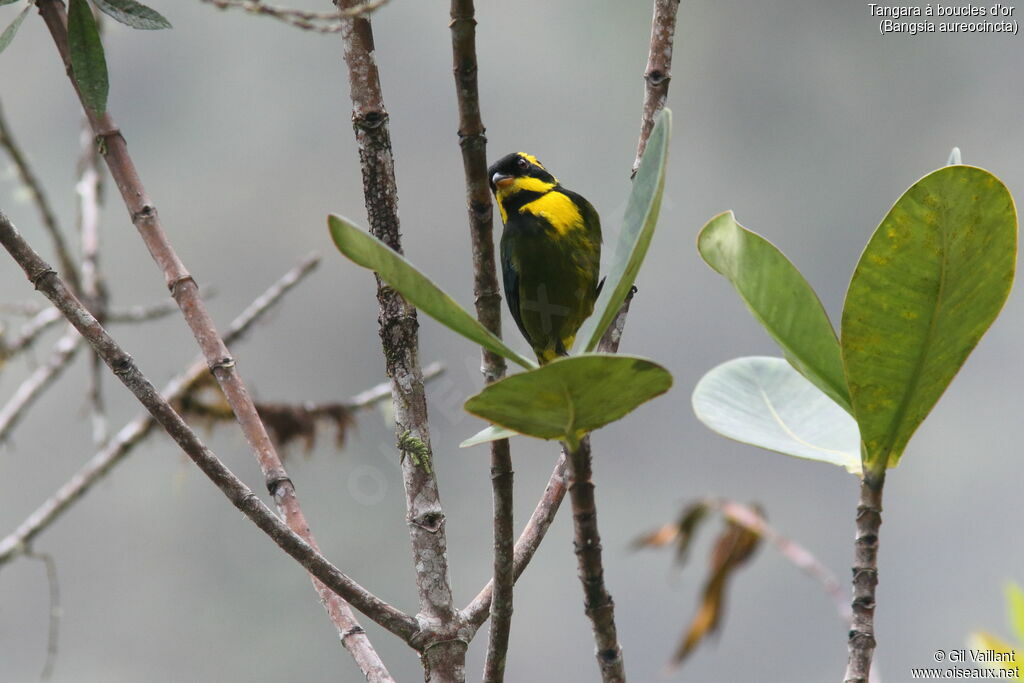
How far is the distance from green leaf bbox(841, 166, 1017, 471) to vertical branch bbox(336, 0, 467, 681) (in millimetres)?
281

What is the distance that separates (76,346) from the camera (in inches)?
81.3

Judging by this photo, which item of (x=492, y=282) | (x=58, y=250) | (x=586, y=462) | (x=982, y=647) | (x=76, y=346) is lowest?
(x=982, y=647)

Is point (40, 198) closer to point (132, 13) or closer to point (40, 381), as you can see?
point (40, 381)

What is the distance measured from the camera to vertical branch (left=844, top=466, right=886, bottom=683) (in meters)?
0.58

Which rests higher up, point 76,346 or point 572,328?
point 76,346

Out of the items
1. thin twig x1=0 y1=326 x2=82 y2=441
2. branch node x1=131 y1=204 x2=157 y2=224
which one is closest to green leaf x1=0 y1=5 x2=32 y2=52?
branch node x1=131 y1=204 x2=157 y2=224

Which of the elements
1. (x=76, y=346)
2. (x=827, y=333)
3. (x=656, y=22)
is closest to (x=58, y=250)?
(x=76, y=346)

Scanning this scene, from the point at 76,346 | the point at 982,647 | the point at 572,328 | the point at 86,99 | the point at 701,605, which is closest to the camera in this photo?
the point at 86,99

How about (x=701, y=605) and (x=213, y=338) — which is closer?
(x=213, y=338)

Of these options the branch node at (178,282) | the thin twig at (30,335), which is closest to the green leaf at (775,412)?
the branch node at (178,282)

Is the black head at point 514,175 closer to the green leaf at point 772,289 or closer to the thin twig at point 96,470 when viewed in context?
the thin twig at point 96,470

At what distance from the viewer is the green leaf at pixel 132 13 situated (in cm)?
78

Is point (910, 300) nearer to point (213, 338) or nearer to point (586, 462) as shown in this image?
point (586, 462)

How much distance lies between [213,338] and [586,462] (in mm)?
393
